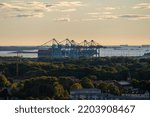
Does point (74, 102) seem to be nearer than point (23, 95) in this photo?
Yes

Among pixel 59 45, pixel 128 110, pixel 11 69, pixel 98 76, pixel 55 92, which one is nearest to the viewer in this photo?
pixel 128 110

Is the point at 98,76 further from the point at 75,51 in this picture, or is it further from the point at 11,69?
the point at 75,51

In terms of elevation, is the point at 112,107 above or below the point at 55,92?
above

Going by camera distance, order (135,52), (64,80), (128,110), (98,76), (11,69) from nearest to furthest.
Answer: (128,110), (64,80), (98,76), (11,69), (135,52)

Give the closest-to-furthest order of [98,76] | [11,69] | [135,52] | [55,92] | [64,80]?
[55,92] < [64,80] < [98,76] < [11,69] < [135,52]

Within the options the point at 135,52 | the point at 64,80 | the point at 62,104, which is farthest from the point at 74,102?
the point at 135,52

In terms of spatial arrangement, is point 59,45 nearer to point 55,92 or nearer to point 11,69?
point 11,69

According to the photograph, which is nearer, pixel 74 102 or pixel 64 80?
pixel 74 102

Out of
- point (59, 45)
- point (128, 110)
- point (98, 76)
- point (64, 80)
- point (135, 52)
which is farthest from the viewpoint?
point (135, 52)

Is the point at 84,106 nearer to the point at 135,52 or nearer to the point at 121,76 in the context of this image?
the point at 121,76

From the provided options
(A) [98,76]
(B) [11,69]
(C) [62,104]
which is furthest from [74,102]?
(B) [11,69]
